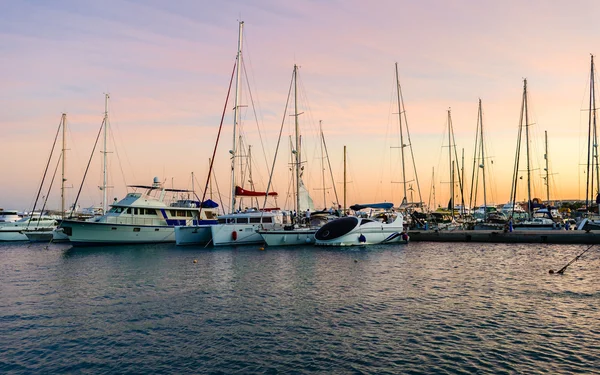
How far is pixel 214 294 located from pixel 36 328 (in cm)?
802

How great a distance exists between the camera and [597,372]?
442 inches

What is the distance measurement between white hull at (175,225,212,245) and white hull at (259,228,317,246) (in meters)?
8.54

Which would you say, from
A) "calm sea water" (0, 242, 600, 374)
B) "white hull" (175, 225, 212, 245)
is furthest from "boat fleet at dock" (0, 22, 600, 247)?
"calm sea water" (0, 242, 600, 374)

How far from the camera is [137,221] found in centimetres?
5262

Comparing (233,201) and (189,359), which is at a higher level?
(233,201)

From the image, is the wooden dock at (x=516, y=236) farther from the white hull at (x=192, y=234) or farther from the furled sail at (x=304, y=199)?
the white hull at (x=192, y=234)

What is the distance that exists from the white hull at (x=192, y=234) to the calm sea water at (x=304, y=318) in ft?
59.9

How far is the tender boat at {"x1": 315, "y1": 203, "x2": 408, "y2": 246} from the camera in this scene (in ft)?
149

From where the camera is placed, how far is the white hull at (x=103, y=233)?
165 feet

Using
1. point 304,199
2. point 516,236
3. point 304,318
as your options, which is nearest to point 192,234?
point 304,199

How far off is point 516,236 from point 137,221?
143 ft

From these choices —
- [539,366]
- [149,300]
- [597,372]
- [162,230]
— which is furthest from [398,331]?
[162,230]

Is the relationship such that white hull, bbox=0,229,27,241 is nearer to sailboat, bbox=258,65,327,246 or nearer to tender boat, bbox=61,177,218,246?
tender boat, bbox=61,177,218,246

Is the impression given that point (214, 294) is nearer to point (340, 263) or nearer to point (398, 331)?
Answer: point (398, 331)
